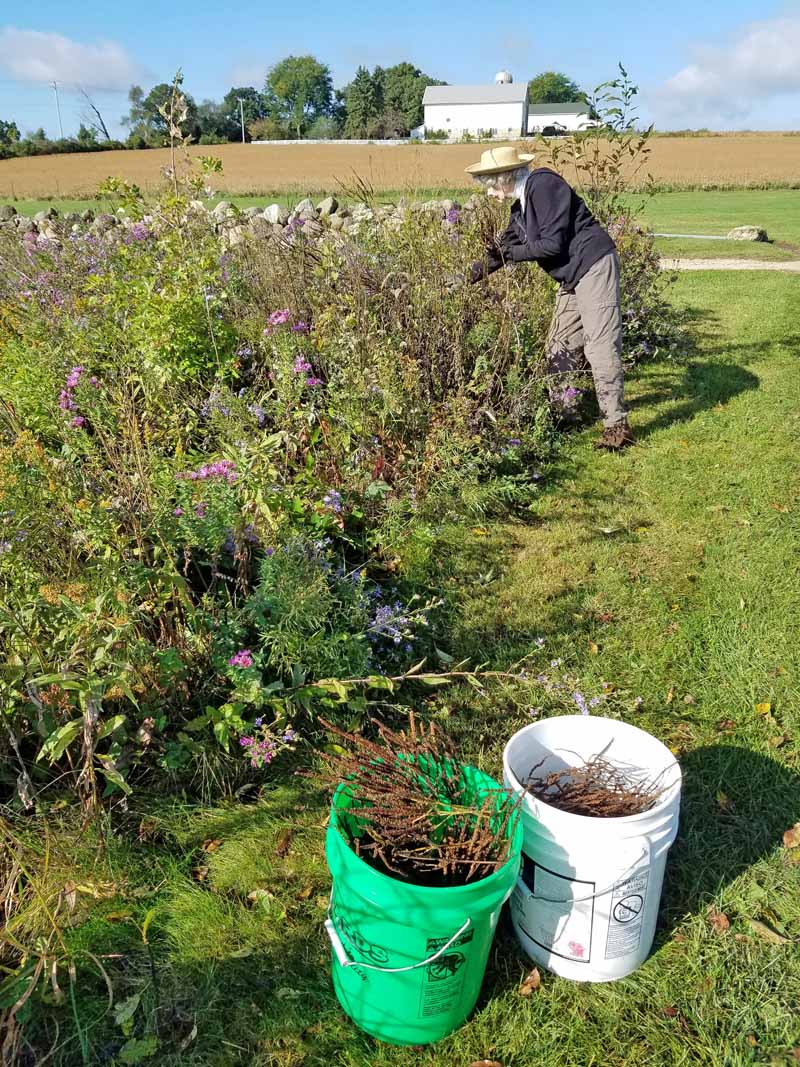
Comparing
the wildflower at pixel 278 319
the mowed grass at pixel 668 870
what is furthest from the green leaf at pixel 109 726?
the wildflower at pixel 278 319

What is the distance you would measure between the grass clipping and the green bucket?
5cm

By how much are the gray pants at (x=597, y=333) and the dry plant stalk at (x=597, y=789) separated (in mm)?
3679

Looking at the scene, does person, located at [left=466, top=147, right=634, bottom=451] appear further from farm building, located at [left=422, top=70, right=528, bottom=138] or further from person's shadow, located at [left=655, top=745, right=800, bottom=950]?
farm building, located at [left=422, top=70, right=528, bottom=138]

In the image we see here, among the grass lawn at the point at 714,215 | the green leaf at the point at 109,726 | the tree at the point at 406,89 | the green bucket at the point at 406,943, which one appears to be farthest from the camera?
the tree at the point at 406,89

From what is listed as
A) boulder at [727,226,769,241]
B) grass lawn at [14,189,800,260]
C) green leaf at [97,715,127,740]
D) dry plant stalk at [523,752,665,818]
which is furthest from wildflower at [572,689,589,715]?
boulder at [727,226,769,241]

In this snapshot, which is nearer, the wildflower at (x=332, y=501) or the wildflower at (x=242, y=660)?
the wildflower at (x=242, y=660)

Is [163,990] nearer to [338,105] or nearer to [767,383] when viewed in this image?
[767,383]

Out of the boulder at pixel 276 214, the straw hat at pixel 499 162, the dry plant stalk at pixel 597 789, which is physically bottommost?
the dry plant stalk at pixel 597 789

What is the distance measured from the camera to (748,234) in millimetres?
15906

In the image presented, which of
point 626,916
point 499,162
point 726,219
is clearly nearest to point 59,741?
point 626,916

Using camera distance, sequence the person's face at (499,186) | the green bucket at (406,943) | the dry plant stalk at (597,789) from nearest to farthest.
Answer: the green bucket at (406,943) < the dry plant stalk at (597,789) < the person's face at (499,186)

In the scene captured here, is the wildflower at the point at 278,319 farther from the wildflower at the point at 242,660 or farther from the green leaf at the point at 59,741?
the green leaf at the point at 59,741

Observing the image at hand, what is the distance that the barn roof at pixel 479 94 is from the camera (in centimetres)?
9562

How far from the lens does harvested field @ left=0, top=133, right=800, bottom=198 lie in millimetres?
26750
